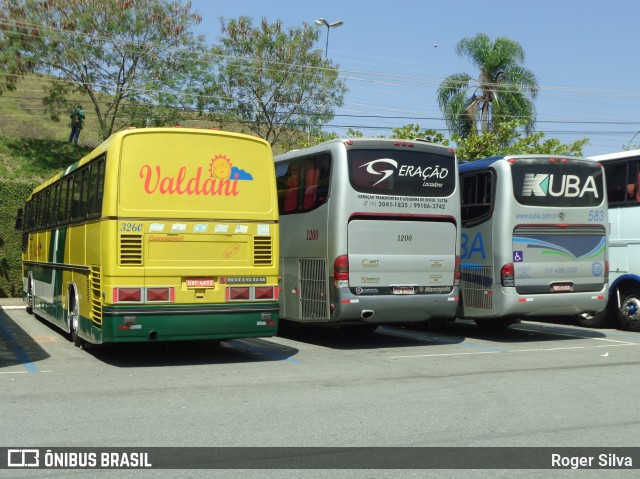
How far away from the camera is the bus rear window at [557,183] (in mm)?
14578

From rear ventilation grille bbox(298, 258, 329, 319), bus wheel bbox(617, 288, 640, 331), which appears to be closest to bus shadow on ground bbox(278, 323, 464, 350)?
rear ventilation grille bbox(298, 258, 329, 319)

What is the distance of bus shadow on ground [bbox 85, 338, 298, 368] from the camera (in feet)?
39.8

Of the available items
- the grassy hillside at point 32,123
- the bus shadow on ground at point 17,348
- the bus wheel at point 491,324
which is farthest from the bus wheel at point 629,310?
the grassy hillside at point 32,123

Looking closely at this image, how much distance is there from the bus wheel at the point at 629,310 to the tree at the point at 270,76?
25.1 metres

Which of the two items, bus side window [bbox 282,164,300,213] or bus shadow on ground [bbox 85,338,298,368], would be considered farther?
bus side window [bbox 282,164,300,213]

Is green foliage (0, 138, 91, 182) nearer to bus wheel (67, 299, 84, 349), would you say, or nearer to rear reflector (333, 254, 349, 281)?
bus wheel (67, 299, 84, 349)

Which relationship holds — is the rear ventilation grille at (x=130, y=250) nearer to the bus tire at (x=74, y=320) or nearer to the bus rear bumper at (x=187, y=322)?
the bus rear bumper at (x=187, y=322)

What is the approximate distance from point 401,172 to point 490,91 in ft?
90.9

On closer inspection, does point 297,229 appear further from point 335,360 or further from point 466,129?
point 466,129

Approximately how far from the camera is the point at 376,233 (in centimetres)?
1354

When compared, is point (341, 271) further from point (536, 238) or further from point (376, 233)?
point (536, 238)

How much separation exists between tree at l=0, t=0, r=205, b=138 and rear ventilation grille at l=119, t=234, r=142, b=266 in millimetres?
25805

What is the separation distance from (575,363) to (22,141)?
94.6 ft

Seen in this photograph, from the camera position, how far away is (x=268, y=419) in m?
7.87
